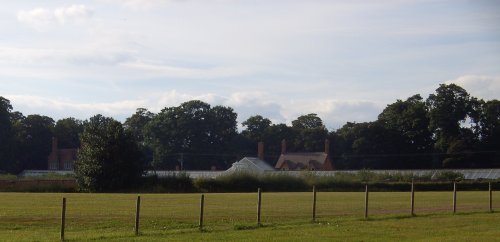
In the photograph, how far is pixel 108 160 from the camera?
3939 inches

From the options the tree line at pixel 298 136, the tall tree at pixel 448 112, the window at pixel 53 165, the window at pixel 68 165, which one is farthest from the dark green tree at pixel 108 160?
the tall tree at pixel 448 112

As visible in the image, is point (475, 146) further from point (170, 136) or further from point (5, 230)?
point (5, 230)

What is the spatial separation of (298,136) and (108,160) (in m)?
82.1

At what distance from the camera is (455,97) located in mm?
150375

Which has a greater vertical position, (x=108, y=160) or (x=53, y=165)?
(x=108, y=160)

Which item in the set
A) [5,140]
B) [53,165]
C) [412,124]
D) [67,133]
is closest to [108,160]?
[5,140]

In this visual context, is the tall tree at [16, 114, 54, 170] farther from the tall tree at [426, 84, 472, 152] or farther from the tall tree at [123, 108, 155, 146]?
the tall tree at [426, 84, 472, 152]

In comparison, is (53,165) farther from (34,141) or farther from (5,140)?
(5,140)

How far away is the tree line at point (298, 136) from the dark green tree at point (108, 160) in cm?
2797

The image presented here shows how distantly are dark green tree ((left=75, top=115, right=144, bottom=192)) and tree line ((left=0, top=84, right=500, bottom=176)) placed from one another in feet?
91.7

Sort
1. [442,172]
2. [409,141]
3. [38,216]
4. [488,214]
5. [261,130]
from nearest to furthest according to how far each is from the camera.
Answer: [38,216]
[488,214]
[442,172]
[409,141]
[261,130]

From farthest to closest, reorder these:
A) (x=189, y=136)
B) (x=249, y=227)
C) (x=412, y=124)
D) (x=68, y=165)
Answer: (x=189, y=136)
(x=68, y=165)
(x=412, y=124)
(x=249, y=227)

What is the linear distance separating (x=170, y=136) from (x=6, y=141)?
36440 millimetres

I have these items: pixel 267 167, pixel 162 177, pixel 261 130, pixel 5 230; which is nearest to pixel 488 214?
pixel 5 230
